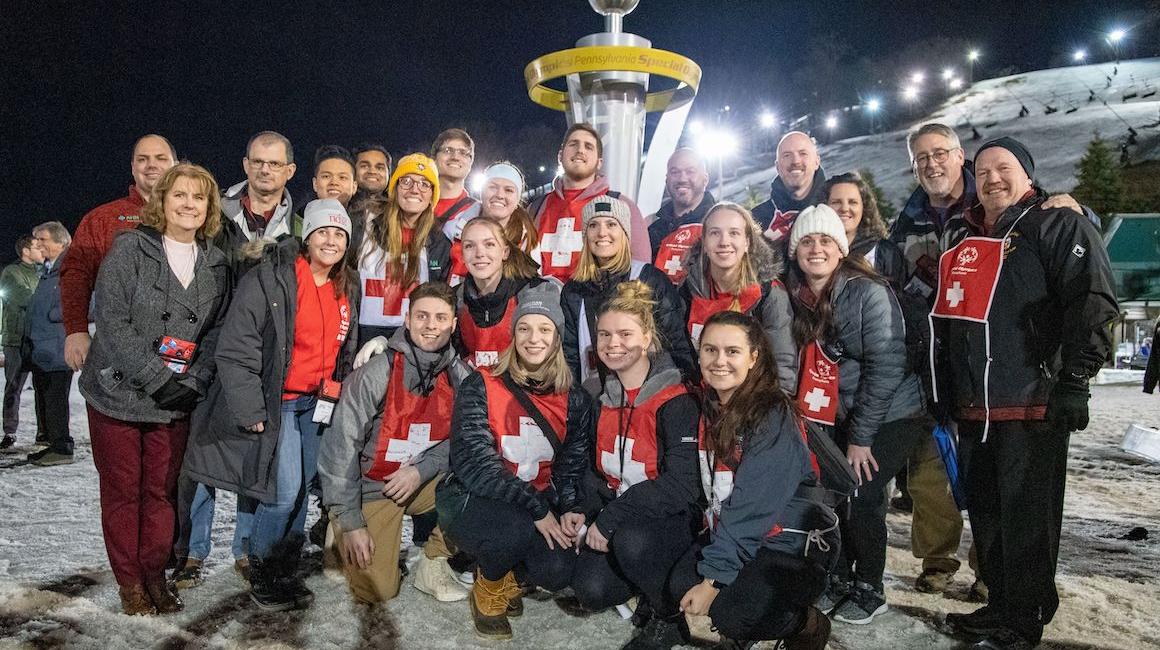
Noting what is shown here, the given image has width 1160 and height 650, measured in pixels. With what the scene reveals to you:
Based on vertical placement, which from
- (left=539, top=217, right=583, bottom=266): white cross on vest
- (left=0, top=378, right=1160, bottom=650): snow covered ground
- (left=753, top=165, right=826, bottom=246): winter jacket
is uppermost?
(left=753, top=165, right=826, bottom=246): winter jacket

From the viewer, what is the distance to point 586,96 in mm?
8109

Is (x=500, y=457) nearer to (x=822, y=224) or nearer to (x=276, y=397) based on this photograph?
(x=276, y=397)

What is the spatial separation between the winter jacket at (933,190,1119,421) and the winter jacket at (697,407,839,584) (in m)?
0.94

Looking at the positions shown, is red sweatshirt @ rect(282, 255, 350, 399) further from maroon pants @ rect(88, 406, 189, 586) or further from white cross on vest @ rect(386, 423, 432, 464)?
maroon pants @ rect(88, 406, 189, 586)

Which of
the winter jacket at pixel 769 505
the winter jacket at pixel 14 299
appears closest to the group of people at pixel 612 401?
the winter jacket at pixel 769 505

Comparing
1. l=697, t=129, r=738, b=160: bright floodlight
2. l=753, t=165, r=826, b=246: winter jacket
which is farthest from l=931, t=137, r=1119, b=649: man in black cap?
l=697, t=129, r=738, b=160: bright floodlight

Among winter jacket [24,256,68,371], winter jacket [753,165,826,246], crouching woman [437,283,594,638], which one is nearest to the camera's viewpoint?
crouching woman [437,283,594,638]

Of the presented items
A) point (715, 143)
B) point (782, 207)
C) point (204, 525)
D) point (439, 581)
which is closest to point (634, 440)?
point (439, 581)

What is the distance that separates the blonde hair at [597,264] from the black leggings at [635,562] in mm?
1334

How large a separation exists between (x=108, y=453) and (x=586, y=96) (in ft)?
20.6

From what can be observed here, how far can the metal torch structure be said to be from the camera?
24.9ft

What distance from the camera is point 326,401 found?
3.51m

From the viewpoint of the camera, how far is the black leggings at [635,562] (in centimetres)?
288

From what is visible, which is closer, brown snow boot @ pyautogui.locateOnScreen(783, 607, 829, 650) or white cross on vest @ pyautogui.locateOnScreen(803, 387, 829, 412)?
brown snow boot @ pyautogui.locateOnScreen(783, 607, 829, 650)
